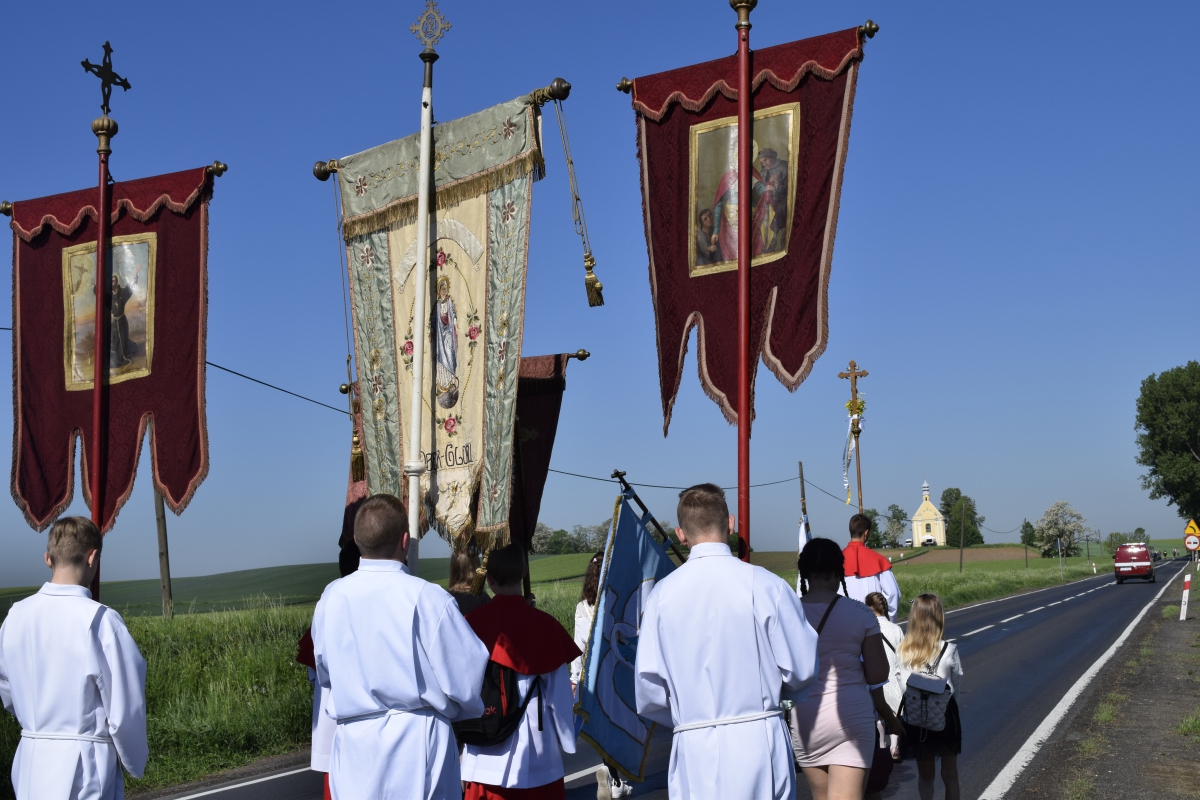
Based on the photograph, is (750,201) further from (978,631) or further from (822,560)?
(978,631)

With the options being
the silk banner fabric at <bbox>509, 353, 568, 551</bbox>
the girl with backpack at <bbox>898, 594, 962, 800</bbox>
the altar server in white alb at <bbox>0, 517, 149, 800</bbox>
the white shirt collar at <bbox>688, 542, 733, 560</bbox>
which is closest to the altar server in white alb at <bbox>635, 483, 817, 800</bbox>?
the white shirt collar at <bbox>688, 542, 733, 560</bbox>

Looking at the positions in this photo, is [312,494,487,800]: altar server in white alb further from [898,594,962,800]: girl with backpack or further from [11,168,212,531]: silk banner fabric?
[11,168,212,531]: silk banner fabric

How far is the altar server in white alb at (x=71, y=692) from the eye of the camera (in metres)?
4.02

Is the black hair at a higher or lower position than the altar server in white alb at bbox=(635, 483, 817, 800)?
higher

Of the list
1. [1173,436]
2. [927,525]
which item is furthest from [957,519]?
[1173,436]

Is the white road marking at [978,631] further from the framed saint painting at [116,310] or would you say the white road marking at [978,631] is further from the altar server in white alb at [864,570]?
the framed saint painting at [116,310]

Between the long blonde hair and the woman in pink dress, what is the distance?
1871 millimetres

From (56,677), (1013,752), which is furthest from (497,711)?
(1013,752)

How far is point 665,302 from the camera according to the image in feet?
20.9

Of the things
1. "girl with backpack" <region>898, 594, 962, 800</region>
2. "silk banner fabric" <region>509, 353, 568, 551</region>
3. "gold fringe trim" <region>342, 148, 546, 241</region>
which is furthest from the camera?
"silk banner fabric" <region>509, 353, 568, 551</region>

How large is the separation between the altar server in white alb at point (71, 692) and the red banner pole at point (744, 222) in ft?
10.1

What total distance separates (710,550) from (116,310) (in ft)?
19.1

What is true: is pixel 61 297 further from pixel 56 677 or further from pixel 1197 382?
pixel 1197 382

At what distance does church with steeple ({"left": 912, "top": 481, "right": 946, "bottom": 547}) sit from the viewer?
6590 inches
